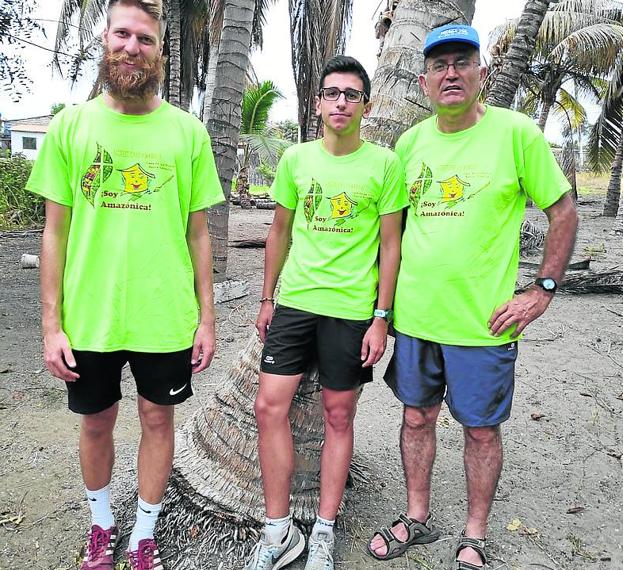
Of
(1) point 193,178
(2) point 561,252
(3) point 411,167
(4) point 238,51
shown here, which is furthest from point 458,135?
(4) point 238,51

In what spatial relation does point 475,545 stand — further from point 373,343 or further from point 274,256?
point 274,256

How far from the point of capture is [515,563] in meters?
2.81

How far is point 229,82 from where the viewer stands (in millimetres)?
6805

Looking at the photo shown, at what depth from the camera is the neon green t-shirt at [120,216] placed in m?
2.21

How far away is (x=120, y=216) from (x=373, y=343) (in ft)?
3.89

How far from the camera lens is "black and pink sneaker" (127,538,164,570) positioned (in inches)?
100

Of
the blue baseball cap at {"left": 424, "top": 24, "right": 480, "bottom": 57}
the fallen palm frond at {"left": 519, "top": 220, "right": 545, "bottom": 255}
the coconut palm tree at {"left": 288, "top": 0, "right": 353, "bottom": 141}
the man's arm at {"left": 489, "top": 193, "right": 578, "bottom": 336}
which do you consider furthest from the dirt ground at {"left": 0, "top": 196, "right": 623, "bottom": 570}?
the coconut palm tree at {"left": 288, "top": 0, "right": 353, "bottom": 141}

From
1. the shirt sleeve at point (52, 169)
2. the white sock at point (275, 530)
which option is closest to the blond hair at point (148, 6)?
→ the shirt sleeve at point (52, 169)

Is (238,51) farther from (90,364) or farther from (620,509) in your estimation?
(620,509)

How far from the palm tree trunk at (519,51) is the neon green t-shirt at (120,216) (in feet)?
15.2

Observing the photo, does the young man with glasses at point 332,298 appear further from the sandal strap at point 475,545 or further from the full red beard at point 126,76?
the full red beard at point 126,76

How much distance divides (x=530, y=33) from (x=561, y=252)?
13.3 ft

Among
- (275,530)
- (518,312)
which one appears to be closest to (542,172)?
(518,312)

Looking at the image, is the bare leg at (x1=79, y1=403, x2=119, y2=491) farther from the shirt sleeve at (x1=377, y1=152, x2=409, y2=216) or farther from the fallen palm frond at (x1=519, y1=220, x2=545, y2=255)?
the fallen palm frond at (x1=519, y1=220, x2=545, y2=255)
